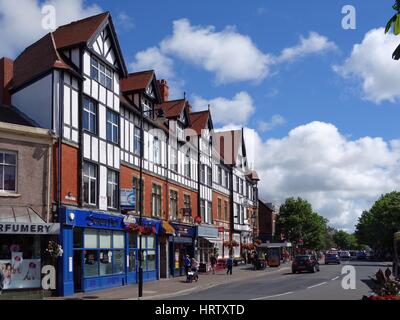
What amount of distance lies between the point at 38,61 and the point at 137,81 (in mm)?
9363

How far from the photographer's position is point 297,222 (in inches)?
3406

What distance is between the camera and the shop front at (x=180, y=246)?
36531 millimetres

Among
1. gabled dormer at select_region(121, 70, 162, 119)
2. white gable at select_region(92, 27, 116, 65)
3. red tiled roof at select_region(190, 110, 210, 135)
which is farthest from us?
red tiled roof at select_region(190, 110, 210, 135)

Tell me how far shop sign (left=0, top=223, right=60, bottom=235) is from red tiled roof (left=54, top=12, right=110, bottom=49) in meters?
9.12

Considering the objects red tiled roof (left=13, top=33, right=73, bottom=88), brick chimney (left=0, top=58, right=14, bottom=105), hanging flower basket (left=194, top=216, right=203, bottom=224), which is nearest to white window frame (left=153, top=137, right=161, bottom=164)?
hanging flower basket (left=194, top=216, right=203, bottom=224)

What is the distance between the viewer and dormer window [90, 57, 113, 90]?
27052 millimetres

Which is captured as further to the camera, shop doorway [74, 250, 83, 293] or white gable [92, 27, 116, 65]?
white gable [92, 27, 116, 65]

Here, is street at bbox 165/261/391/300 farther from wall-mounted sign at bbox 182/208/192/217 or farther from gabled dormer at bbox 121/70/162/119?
gabled dormer at bbox 121/70/162/119

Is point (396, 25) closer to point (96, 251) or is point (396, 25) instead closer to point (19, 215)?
point (19, 215)

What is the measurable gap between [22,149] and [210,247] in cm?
2647

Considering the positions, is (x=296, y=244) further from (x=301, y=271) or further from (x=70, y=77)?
(x=70, y=77)

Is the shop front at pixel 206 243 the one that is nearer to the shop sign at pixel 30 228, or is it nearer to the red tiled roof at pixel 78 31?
the red tiled roof at pixel 78 31

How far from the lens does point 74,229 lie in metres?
24.4
